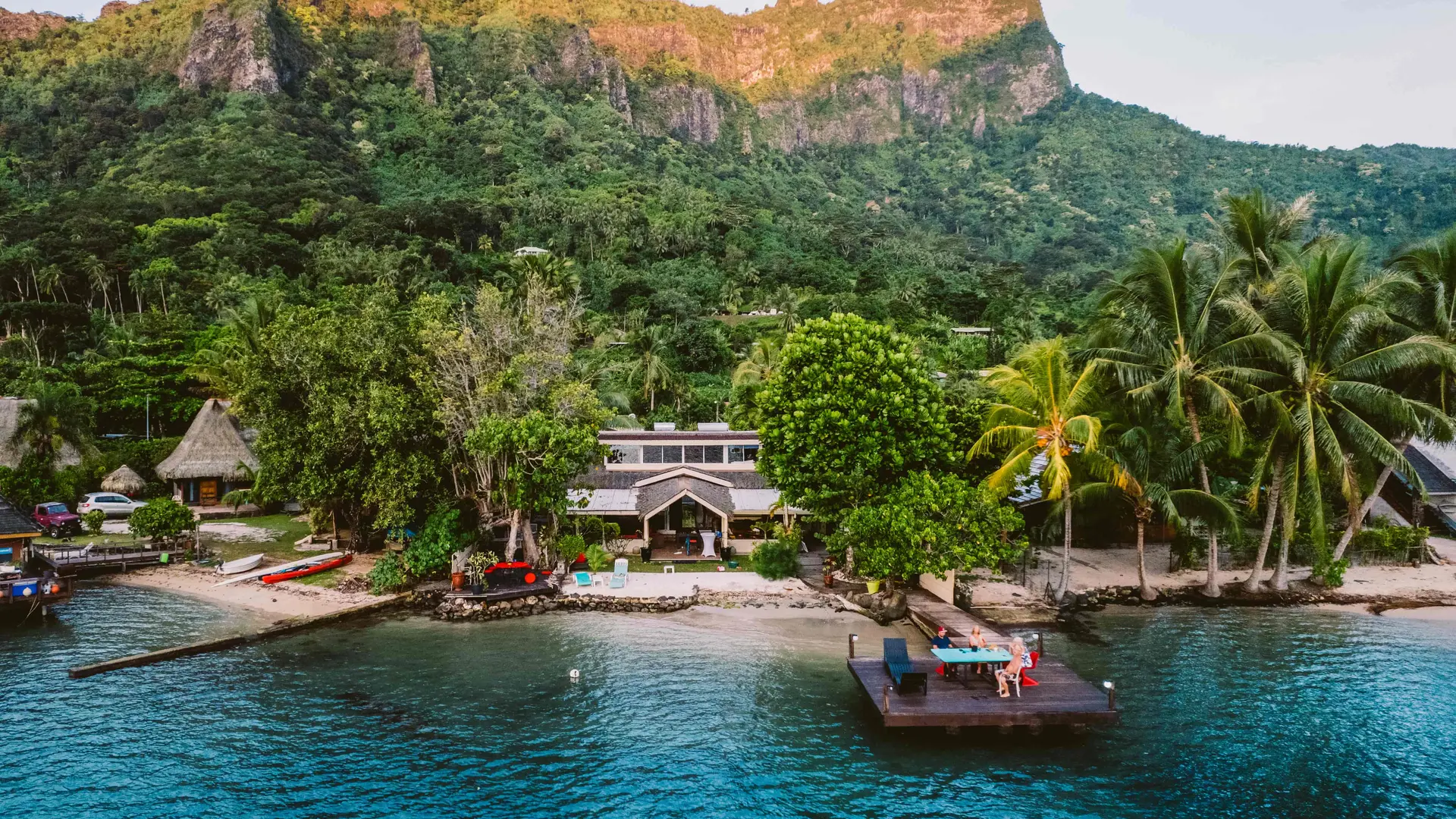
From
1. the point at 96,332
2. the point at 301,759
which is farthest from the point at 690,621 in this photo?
the point at 96,332

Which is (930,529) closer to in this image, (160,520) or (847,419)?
(847,419)

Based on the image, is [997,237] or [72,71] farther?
[997,237]

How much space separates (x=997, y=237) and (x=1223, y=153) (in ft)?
146

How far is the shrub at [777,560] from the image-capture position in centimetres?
2509

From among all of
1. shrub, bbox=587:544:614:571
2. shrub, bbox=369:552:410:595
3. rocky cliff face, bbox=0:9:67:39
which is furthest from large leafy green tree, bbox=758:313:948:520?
rocky cliff face, bbox=0:9:67:39

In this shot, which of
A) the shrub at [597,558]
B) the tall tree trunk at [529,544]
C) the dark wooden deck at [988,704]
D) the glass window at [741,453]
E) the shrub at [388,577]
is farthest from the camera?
the glass window at [741,453]

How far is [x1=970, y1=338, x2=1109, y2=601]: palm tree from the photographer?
21.3 metres

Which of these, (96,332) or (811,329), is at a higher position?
(96,332)

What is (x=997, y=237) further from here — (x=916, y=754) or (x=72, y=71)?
(x=72, y=71)

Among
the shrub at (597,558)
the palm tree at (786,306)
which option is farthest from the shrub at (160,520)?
the palm tree at (786,306)

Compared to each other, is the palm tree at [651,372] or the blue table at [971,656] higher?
the palm tree at [651,372]

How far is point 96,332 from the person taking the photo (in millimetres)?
55406

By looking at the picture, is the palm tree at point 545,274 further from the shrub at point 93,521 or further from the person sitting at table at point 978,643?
the person sitting at table at point 978,643

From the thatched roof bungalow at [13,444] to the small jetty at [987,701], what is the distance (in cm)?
3633
